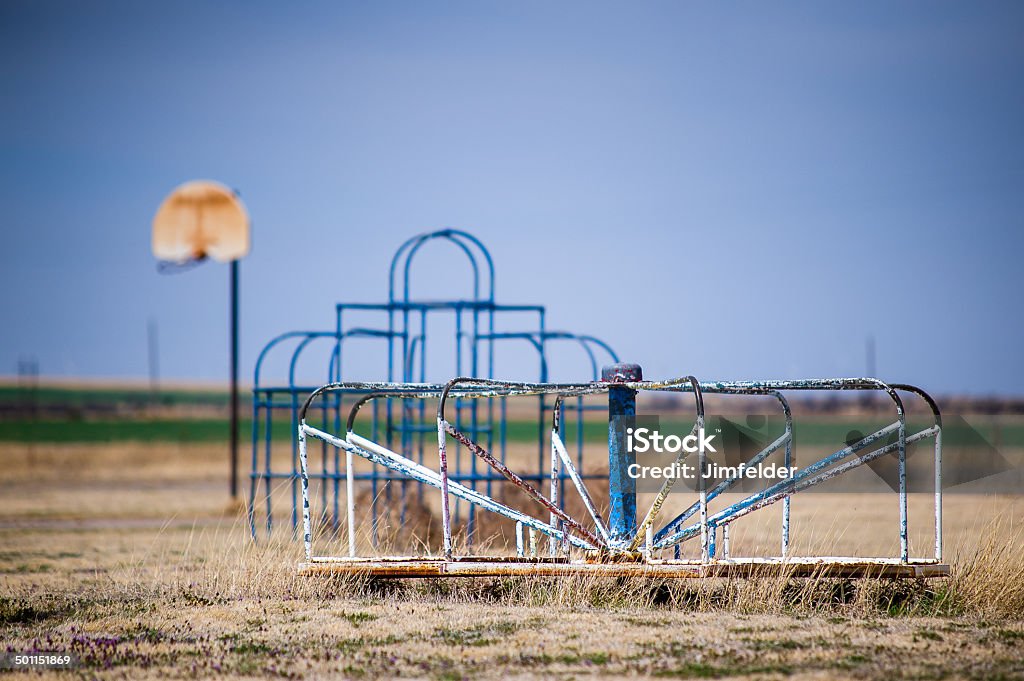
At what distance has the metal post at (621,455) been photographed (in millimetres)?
8477

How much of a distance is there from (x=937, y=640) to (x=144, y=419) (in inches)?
3273

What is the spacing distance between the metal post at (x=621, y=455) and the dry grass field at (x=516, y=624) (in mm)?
461

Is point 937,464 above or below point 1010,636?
above

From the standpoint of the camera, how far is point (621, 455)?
852cm

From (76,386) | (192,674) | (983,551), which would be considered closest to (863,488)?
(983,551)

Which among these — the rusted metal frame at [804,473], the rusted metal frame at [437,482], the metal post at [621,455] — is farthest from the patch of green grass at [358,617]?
the rusted metal frame at [804,473]

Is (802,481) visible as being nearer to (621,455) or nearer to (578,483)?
(621,455)

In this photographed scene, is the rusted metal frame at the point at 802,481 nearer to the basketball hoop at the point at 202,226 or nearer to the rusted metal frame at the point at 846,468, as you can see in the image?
the rusted metal frame at the point at 846,468

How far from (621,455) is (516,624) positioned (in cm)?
159

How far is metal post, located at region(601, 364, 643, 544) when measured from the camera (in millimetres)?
8477

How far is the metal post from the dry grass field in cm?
46

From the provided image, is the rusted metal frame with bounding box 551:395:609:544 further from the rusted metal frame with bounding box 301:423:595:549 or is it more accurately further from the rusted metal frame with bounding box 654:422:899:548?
the rusted metal frame with bounding box 654:422:899:548

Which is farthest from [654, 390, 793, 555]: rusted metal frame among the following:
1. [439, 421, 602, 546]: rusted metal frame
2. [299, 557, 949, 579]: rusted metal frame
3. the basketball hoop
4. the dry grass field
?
the basketball hoop

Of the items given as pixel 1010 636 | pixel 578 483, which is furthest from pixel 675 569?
pixel 1010 636
